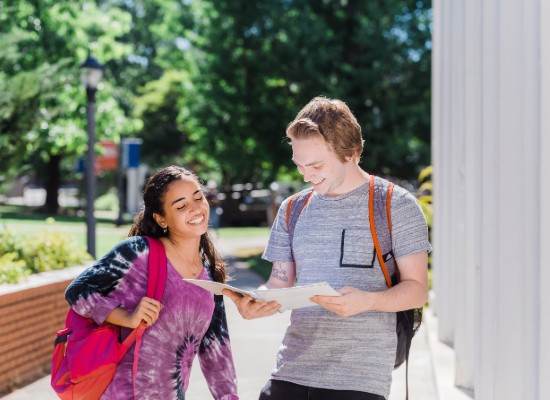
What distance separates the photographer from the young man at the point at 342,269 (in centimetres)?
343

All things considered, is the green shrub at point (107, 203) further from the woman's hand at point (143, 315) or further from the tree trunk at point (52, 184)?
the woman's hand at point (143, 315)

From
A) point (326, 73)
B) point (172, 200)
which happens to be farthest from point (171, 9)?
point (172, 200)

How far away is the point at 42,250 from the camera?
9781mm

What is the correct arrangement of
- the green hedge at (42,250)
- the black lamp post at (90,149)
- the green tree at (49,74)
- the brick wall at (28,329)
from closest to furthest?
1. the brick wall at (28,329)
2. the green hedge at (42,250)
3. the green tree at (49,74)
4. the black lamp post at (90,149)

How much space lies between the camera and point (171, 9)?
89.9ft

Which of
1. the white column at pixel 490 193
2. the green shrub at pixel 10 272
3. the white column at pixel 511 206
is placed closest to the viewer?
the white column at pixel 511 206

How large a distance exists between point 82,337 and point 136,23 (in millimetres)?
52412

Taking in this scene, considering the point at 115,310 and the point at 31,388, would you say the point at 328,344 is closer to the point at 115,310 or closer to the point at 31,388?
the point at 115,310

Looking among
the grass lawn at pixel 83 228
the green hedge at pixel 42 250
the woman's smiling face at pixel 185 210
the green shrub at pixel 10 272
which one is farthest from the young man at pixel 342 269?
the grass lawn at pixel 83 228

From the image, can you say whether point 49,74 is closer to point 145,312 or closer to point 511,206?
point 511,206

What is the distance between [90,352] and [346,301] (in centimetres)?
102

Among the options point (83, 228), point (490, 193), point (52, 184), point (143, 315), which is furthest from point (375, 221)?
point (52, 184)

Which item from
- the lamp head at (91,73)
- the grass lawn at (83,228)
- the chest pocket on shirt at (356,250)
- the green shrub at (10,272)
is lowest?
the grass lawn at (83,228)

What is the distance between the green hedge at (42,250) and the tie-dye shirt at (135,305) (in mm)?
5441
